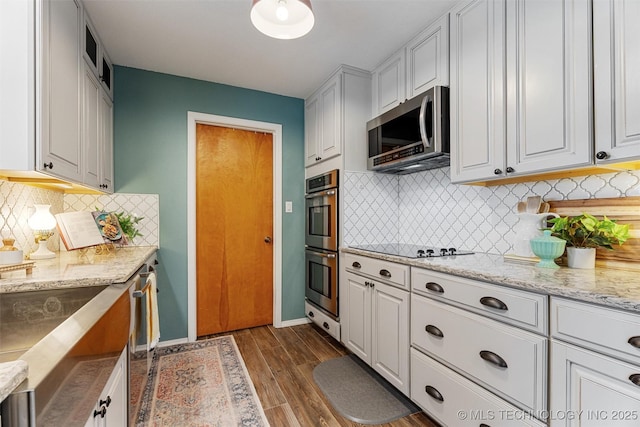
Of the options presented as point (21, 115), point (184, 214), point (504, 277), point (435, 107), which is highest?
point (435, 107)

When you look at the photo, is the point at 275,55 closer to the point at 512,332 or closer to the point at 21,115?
the point at 21,115

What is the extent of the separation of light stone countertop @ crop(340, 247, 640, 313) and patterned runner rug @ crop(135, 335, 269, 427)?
4.43 ft

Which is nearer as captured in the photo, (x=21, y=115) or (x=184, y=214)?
(x=21, y=115)

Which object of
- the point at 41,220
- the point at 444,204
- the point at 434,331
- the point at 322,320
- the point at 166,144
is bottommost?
the point at 322,320

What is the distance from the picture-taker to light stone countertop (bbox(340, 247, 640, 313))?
94 centimetres

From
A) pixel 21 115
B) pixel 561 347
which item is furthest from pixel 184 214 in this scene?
pixel 561 347

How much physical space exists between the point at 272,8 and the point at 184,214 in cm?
194

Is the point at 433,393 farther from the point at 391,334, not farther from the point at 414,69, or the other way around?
the point at 414,69

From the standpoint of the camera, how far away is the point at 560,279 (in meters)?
1.17

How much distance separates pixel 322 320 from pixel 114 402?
190 centimetres

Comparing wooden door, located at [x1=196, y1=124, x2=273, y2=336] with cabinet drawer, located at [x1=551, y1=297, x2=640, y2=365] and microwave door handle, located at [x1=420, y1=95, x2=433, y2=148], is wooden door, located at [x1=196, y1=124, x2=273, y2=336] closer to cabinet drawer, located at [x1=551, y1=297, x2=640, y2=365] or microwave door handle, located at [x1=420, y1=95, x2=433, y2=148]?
microwave door handle, located at [x1=420, y1=95, x2=433, y2=148]

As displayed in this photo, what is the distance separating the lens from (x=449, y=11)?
186cm

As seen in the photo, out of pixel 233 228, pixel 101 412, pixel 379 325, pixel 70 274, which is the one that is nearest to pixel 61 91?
pixel 70 274

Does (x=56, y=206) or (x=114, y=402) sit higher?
(x=56, y=206)
